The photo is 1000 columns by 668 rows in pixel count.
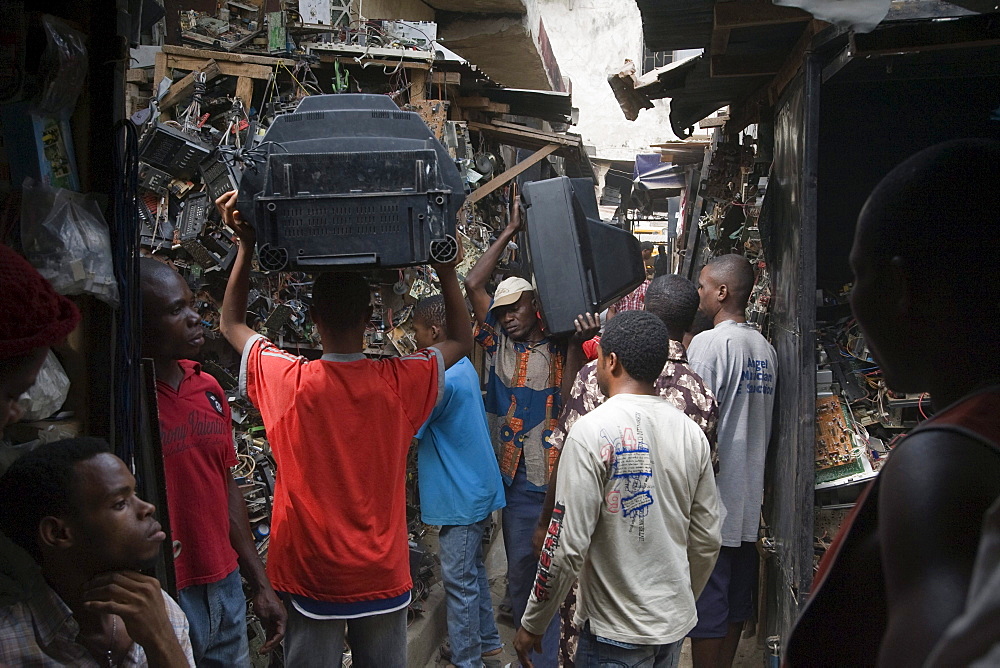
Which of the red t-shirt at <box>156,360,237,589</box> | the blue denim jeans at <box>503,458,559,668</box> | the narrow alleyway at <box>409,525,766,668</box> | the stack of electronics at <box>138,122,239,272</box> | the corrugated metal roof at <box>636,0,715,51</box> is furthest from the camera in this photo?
the narrow alleyway at <box>409,525,766,668</box>

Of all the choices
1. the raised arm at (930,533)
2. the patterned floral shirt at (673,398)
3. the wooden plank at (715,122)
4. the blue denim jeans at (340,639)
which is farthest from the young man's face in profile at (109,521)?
the wooden plank at (715,122)

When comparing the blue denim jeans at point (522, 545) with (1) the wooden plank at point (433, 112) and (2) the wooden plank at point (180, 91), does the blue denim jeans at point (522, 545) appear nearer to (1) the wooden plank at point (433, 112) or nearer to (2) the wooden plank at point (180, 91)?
(1) the wooden plank at point (433, 112)

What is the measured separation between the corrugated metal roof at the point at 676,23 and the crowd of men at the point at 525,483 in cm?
127

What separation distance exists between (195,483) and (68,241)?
1.23 metres

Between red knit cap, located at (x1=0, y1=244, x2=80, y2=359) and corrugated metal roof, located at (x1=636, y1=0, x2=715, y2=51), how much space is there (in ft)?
9.96

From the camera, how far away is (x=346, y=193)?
2.38 metres

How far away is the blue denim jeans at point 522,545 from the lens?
15.4ft

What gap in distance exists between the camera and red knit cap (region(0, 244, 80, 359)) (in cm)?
152

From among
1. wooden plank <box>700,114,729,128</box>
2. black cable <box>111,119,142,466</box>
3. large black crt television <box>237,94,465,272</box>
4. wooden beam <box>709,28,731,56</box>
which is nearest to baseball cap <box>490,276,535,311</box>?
wooden beam <box>709,28,731,56</box>

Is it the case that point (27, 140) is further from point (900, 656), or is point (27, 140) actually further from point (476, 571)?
point (476, 571)

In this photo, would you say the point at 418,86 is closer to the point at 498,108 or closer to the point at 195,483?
the point at 498,108

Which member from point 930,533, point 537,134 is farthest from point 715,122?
point 930,533

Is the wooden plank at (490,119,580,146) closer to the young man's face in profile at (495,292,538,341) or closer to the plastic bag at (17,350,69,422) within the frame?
the young man's face in profile at (495,292,538,341)

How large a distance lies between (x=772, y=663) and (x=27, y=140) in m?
4.28
